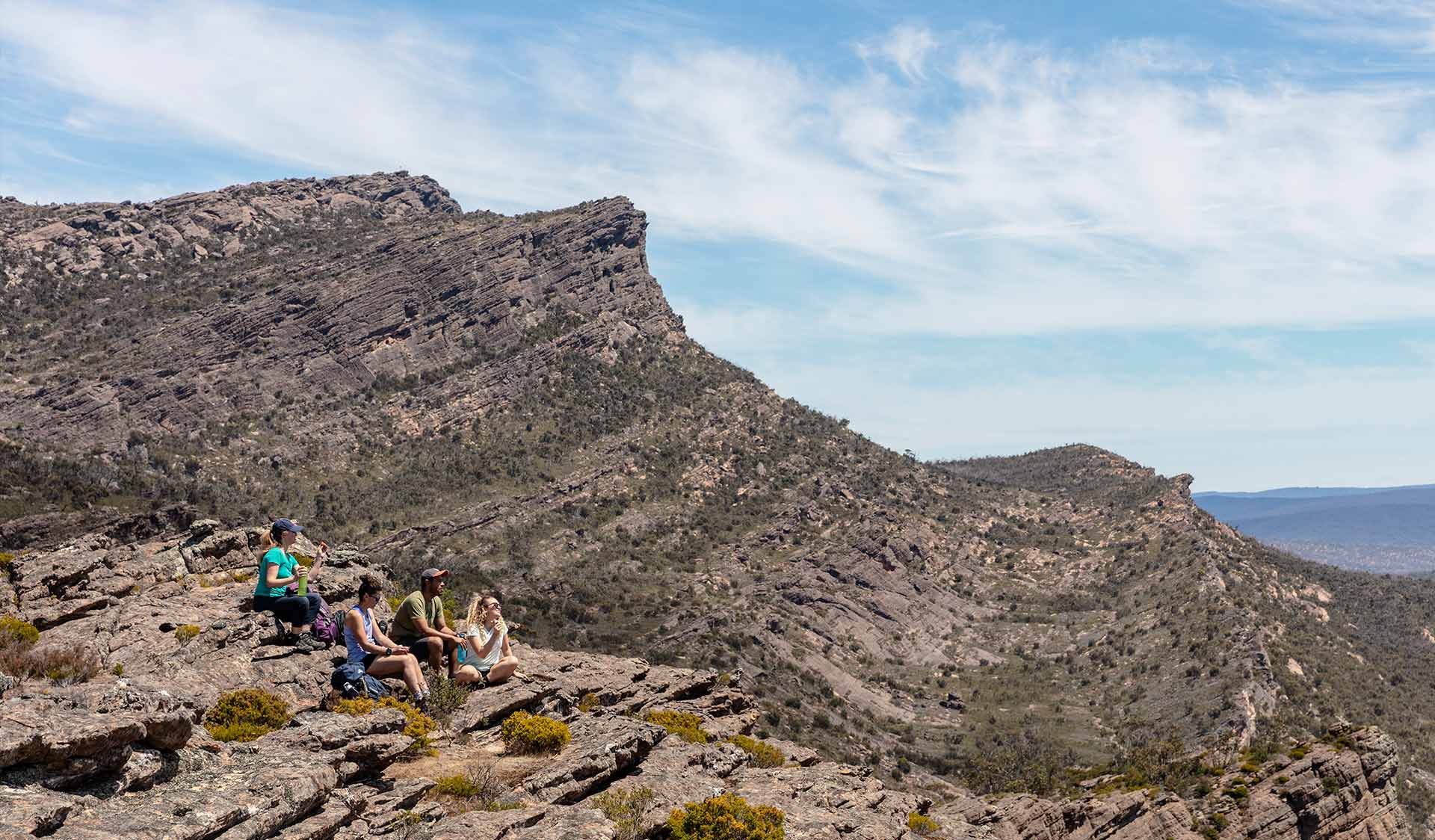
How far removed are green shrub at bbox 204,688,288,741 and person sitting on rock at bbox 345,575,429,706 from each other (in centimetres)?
166

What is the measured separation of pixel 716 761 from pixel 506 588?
2963 inches

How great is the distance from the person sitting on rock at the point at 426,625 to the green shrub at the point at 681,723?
550cm

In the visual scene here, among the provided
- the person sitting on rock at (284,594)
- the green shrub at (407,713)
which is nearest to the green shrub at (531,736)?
the green shrub at (407,713)

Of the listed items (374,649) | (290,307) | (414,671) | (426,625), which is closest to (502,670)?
(426,625)

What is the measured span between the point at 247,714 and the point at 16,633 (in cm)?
683

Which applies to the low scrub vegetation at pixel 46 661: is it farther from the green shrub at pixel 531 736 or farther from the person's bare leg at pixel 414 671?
the green shrub at pixel 531 736

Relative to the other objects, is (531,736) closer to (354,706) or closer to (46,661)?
(354,706)

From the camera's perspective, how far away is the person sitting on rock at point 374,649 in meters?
17.4

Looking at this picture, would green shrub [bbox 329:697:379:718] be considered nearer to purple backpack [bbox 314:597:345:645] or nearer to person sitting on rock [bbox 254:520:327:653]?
person sitting on rock [bbox 254:520:327:653]

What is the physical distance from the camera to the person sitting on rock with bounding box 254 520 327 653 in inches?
776

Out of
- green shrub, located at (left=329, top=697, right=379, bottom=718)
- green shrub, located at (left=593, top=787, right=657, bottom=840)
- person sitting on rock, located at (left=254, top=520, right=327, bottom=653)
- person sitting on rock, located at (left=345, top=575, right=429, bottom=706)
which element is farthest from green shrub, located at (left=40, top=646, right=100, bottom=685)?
green shrub, located at (left=593, top=787, right=657, bottom=840)

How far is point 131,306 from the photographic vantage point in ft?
424

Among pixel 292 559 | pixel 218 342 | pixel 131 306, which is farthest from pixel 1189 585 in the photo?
pixel 131 306

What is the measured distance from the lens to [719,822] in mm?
15016
